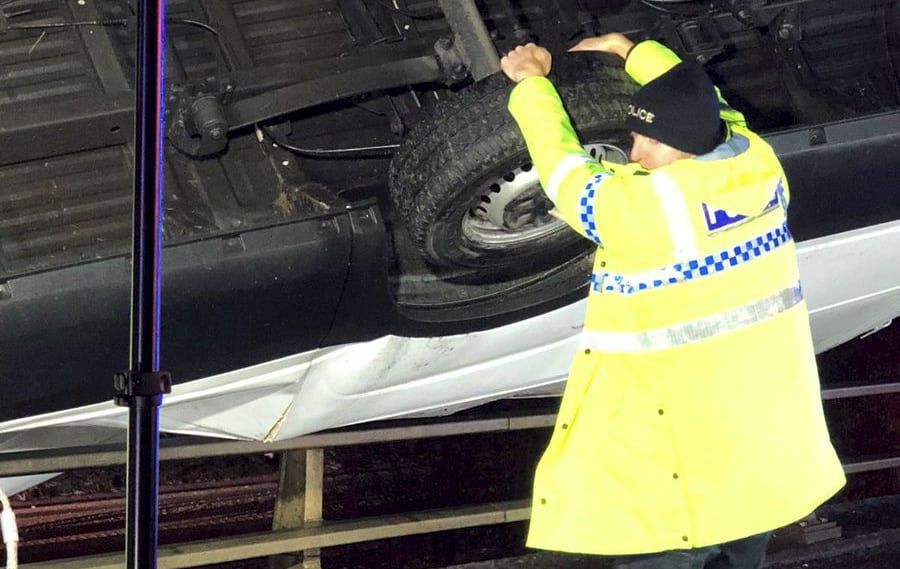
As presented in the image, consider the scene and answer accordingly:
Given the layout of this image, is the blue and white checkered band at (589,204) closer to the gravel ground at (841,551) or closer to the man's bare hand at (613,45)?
the man's bare hand at (613,45)

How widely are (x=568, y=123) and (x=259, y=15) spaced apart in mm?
1119

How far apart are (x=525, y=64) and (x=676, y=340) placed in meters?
0.64

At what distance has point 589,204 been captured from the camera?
2.21 metres

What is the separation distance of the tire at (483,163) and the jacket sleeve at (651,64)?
38 millimetres

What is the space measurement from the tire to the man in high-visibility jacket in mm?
73

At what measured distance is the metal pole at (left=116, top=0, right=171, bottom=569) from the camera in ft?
4.85

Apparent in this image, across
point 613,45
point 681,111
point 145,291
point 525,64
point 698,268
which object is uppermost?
point 613,45

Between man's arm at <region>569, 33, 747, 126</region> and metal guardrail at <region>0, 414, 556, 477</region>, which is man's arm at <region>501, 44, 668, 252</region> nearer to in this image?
man's arm at <region>569, 33, 747, 126</region>

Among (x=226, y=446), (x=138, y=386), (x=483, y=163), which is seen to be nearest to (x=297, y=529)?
(x=226, y=446)

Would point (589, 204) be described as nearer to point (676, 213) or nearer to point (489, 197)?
point (676, 213)

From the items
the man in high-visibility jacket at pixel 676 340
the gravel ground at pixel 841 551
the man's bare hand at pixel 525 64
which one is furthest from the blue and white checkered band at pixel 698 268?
the gravel ground at pixel 841 551

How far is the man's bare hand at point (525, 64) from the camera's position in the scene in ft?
7.79

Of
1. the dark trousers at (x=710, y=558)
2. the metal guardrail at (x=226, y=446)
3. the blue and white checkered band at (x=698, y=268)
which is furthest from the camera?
the metal guardrail at (x=226, y=446)

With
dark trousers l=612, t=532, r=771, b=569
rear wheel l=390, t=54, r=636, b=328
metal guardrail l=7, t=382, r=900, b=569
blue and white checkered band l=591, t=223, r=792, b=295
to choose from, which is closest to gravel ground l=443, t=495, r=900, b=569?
metal guardrail l=7, t=382, r=900, b=569
